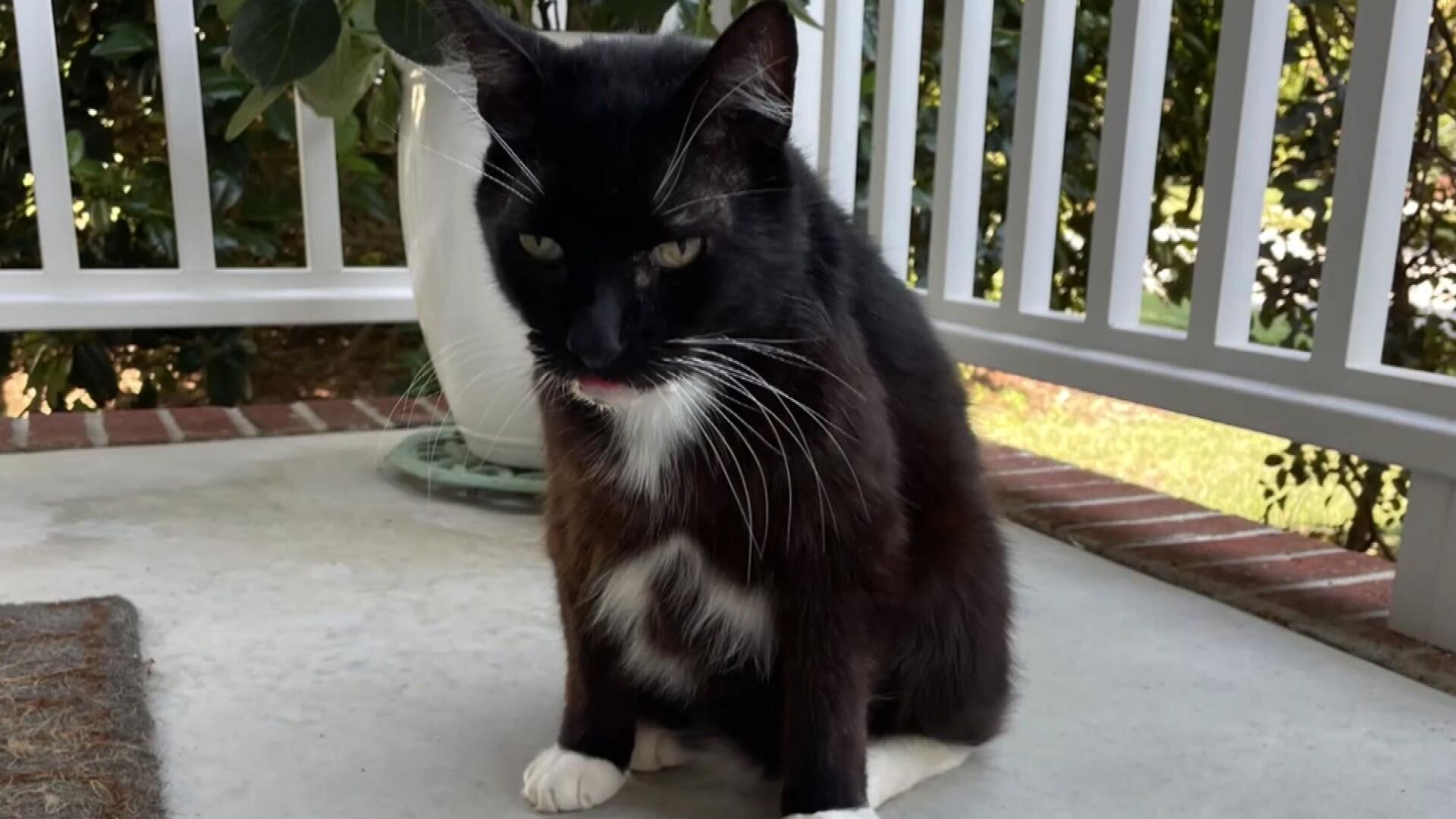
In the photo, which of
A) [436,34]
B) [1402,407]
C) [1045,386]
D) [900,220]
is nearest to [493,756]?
[436,34]

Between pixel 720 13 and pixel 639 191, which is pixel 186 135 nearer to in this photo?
pixel 720 13

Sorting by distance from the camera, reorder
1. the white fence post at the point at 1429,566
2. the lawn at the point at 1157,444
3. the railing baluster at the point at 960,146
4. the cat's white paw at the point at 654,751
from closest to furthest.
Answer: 1. the cat's white paw at the point at 654,751
2. the white fence post at the point at 1429,566
3. the railing baluster at the point at 960,146
4. the lawn at the point at 1157,444

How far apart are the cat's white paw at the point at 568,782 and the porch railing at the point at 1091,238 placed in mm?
816

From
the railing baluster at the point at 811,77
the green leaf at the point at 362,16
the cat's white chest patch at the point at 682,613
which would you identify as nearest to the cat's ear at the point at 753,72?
the cat's white chest patch at the point at 682,613

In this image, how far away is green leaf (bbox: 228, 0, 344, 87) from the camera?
137 centimetres

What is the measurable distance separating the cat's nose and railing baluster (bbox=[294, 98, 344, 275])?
1.53 metres

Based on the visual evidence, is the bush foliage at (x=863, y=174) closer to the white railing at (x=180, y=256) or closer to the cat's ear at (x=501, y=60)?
the white railing at (x=180, y=256)

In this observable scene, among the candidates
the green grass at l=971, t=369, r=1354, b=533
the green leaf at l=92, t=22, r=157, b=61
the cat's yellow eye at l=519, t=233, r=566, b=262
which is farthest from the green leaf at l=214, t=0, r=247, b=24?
the green grass at l=971, t=369, r=1354, b=533

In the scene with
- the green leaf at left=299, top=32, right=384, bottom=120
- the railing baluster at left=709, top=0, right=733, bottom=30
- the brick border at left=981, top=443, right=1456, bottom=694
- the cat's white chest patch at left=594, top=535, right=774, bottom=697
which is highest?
the railing baluster at left=709, top=0, right=733, bottom=30

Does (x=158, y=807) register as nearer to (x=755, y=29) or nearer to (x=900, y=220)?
(x=755, y=29)

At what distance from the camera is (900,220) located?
1981 millimetres

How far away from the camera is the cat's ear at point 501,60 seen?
29.5 inches

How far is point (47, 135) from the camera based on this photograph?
194cm

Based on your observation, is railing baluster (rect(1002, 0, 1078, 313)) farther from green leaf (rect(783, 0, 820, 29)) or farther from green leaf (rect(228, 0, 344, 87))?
green leaf (rect(228, 0, 344, 87))
